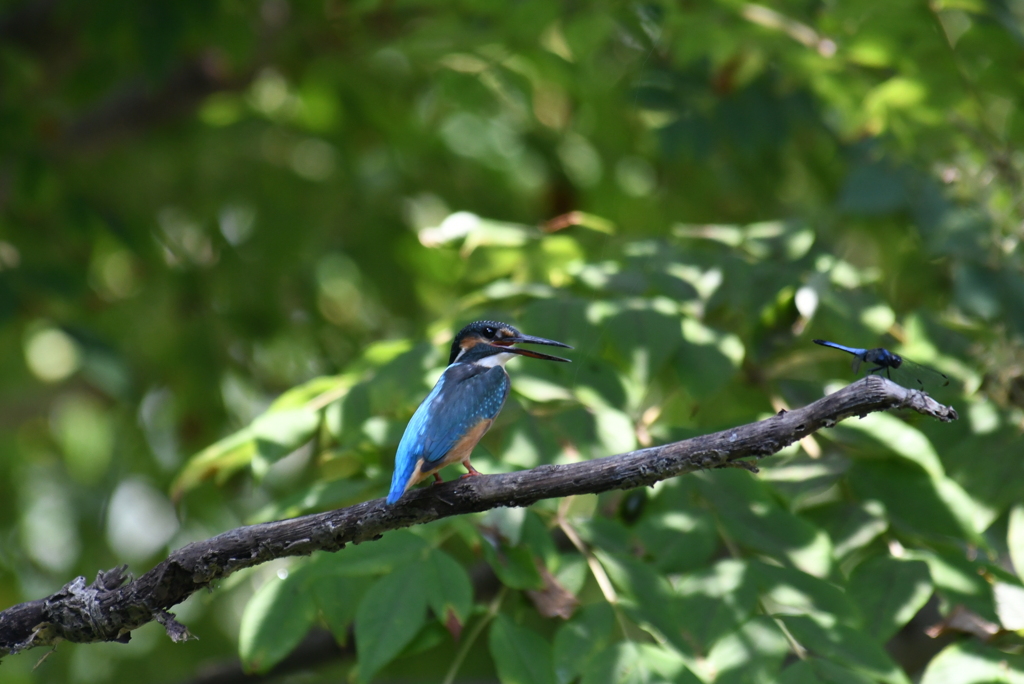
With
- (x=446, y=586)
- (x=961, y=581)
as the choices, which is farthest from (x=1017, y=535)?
(x=446, y=586)

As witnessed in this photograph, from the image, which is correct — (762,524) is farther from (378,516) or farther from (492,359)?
(378,516)

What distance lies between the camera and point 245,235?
6219 millimetres

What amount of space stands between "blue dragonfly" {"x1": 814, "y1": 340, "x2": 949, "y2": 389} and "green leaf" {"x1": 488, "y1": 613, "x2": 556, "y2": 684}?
3.97 ft

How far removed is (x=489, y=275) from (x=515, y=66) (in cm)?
140

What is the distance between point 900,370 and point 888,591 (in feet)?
3.71

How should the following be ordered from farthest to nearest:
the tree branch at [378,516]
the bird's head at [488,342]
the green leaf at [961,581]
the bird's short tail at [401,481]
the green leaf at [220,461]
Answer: the green leaf at [220,461] → the green leaf at [961,581] → the bird's head at [488,342] → the bird's short tail at [401,481] → the tree branch at [378,516]

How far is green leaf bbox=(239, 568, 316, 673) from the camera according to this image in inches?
102

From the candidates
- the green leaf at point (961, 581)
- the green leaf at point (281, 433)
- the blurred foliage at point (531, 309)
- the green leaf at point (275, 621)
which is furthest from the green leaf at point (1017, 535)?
the green leaf at point (281, 433)

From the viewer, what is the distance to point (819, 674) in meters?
2.42

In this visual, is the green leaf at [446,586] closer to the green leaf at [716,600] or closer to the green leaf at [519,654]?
the green leaf at [519,654]

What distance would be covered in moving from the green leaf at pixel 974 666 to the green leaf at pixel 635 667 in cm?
79

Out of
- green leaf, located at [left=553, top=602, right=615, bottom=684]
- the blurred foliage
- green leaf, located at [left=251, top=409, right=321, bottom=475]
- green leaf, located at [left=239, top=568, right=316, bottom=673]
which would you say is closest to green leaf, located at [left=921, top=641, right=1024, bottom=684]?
the blurred foliage

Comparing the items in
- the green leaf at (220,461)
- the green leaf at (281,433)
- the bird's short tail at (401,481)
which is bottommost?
the green leaf at (220,461)

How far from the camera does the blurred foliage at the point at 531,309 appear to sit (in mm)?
2658
